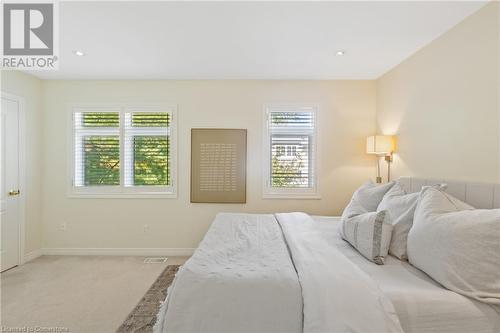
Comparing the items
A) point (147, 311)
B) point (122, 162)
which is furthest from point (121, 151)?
point (147, 311)

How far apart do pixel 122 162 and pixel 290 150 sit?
249 centimetres

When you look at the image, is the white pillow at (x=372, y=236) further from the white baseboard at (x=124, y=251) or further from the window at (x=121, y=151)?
the window at (x=121, y=151)

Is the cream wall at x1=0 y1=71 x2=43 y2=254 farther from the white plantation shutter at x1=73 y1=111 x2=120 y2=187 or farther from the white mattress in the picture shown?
the white mattress

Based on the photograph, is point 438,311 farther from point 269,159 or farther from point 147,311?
point 269,159

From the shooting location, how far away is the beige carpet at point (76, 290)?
6.89 feet

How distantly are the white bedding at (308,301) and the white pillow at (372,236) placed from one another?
21 cm

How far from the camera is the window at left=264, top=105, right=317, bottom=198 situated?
3.65m

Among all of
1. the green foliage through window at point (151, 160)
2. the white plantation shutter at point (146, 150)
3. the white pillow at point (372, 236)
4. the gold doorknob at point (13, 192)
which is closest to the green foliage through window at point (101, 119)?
the white plantation shutter at point (146, 150)

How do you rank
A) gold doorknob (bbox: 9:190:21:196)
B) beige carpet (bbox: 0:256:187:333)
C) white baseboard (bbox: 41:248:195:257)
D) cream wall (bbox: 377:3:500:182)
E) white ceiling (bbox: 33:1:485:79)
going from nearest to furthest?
1. cream wall (bbox: 377:3:500:182)
2. white ceiling (bbox: 33:1:485:79)
3. beige carpet (bbox: 0:256:187:333)
4. gold doorknob (bbox: 9:190:21:196)
5. white baseboard (bbox: 41:248:195:257)

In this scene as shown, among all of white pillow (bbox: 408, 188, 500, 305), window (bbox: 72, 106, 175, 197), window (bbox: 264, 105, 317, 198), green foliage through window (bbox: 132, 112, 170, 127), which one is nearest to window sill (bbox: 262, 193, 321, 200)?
window (bbox: 264, 105, 317, 198)

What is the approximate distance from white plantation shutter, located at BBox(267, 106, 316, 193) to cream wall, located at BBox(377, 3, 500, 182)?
3.71ft

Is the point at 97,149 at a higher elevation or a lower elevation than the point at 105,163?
higher

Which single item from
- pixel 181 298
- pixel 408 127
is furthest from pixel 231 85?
pixel 181 298

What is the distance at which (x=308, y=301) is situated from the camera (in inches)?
47.5
